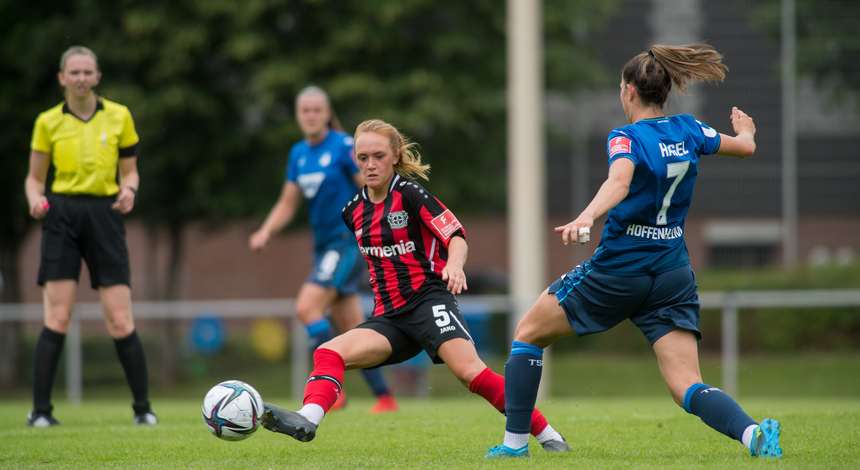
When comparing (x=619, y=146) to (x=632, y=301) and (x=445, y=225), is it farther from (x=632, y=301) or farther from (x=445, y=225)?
(x=445, y=225)

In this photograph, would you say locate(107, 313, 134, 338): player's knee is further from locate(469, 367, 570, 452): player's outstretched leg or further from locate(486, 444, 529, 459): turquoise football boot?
locate(486, 444, 529, 459): turquoise football boot

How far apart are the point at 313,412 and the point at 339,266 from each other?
11.6 feet

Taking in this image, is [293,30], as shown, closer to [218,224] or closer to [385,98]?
[385,98]

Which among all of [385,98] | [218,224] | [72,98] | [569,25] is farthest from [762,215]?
[72,98]

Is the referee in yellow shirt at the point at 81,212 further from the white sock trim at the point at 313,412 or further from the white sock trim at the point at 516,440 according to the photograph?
the white sock trim at the point at 516,440

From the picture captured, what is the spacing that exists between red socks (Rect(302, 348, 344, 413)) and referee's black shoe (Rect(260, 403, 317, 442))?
0.71 feet

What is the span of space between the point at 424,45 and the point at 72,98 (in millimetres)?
11019

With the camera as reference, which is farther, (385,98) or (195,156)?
(195,156)

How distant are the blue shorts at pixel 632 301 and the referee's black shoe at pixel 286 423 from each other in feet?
4.33

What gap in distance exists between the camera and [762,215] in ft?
70.8

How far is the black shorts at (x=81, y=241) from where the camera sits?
7.96m

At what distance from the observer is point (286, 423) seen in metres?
5.70

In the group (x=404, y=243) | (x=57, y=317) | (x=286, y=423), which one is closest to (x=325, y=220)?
(x=57, y=317)

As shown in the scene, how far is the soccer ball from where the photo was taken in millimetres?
5824
